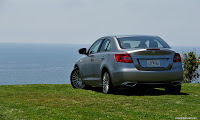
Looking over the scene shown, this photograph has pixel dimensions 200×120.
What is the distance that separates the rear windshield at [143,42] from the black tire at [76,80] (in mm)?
2810

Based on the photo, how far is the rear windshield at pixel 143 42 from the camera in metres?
11.6

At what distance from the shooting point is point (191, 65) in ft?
165

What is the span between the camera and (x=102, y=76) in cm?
1198

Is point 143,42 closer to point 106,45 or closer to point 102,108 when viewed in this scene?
point 106,45

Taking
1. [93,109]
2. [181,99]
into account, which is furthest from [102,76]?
[93,109]

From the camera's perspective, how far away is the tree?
4996 cm

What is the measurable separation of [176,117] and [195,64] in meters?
43.8

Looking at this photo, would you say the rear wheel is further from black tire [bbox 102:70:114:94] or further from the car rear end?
the car rear end

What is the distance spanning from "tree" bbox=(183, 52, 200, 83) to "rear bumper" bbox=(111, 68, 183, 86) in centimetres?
→ 3975

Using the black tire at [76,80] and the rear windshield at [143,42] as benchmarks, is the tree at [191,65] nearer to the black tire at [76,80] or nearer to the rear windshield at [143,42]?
the black tire at [76,80]

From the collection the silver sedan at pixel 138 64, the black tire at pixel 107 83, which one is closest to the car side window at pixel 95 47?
the silver sedan at pixel 138 64

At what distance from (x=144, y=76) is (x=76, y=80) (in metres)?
3.91

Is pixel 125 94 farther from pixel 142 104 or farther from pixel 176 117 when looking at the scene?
pixel 176 117

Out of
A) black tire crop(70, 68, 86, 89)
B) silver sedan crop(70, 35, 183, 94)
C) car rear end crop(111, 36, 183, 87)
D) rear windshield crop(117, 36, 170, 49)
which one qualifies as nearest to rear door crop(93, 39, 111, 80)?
silver sedan crop(70, 35, 183, 94)
